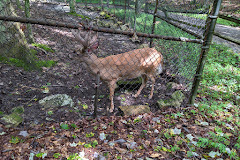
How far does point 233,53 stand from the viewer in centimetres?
Result: 662

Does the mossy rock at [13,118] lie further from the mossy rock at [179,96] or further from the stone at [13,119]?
the mossy rock at [179,96]

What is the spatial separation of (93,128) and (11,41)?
9.44ft

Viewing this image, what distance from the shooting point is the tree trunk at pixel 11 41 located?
3.66m

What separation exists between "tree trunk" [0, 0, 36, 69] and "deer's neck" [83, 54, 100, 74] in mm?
1661

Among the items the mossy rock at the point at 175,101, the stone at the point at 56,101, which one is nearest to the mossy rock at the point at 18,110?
the stone at the point at 56,101

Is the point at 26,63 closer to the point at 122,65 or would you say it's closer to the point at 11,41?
the point at 11,41

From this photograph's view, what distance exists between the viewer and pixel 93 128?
280 cm

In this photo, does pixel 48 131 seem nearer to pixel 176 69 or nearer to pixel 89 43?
pixel 89 43

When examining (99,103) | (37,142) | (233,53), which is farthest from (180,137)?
(233,53)

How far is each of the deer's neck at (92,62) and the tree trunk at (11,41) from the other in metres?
1.66

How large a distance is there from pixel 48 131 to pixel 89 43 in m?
1.53

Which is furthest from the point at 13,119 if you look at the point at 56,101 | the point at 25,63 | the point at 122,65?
the point at 122,65

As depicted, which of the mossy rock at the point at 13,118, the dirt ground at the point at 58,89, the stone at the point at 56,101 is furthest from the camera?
the stone at the point at 56,101

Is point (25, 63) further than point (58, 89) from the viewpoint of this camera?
Yes
